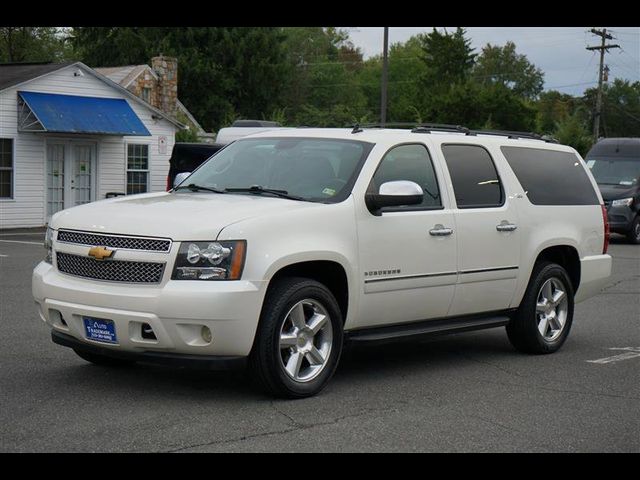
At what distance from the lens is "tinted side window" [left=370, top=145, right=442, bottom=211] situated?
26.2 ft

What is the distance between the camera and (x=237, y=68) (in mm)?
63219

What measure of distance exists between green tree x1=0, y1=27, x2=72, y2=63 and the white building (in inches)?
1242

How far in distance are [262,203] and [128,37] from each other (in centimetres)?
5743

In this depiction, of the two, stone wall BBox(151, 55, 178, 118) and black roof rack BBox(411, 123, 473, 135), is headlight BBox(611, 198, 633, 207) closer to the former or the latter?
black roof rack BBox(411, 123, 473, 135)

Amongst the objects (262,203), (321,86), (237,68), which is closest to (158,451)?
(262,203)

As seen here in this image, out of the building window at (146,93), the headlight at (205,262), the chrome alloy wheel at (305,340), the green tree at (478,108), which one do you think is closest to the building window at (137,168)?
the building window at (146,93)

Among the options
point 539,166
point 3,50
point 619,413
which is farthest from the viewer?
point 3,50

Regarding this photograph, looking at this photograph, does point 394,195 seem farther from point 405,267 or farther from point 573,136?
point 573,136

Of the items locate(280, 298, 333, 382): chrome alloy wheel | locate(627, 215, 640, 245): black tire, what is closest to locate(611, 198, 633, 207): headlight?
locate(627, 215, 640, 245): black tire

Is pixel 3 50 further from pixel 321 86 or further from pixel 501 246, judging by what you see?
pixel 501 246

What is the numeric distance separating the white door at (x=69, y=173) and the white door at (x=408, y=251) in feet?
67.6

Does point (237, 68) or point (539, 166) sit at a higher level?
point (237, 68)

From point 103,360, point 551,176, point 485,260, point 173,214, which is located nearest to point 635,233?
point 551,176

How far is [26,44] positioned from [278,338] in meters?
59.1
